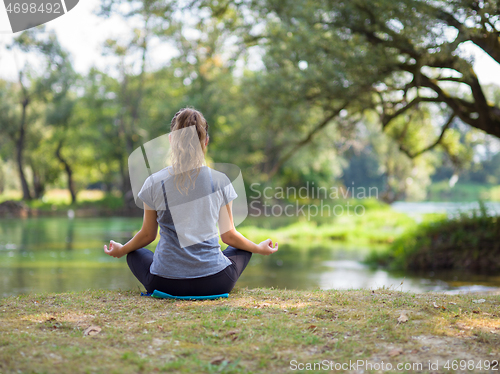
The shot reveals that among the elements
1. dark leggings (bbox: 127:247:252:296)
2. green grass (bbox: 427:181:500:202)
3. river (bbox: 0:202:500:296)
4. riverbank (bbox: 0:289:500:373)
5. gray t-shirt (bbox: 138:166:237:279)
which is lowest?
green grass (bbox: 427:181:500:202)

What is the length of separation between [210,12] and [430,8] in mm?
6154

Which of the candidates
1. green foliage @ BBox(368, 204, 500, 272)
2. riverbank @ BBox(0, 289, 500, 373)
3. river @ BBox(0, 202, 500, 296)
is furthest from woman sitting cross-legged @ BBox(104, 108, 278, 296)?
green foliage @ BBox(368, 204, 500, 272)

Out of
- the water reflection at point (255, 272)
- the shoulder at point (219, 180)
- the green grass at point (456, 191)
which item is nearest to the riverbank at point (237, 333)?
the shoulder at point (219, 180)

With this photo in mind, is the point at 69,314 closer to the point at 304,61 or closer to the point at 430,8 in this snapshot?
the point at 430,8

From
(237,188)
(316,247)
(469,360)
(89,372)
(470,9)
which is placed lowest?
(316,247)

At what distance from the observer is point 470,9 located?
26.8ft

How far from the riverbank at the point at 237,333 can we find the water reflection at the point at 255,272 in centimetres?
227

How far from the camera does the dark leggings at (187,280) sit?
13.1 ft

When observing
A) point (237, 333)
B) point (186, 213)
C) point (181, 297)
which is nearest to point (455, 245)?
point (181, 297)

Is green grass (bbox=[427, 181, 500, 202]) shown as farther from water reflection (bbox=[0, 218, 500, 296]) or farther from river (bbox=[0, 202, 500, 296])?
river (bbox=[0, 202, 500, 296])

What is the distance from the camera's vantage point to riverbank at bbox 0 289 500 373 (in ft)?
8.79

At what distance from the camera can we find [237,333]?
313cm

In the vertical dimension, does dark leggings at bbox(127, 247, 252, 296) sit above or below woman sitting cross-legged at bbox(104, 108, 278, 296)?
below

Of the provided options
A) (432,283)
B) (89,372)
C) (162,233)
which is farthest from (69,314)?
(432,283)
